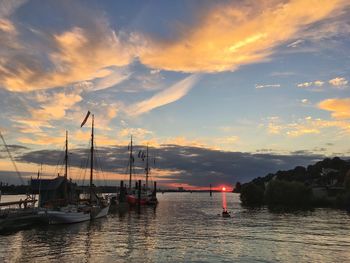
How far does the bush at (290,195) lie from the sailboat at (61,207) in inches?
3240

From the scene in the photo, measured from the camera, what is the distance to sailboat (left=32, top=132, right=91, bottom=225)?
2746 inches

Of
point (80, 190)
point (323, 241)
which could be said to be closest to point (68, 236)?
point (323, 241)

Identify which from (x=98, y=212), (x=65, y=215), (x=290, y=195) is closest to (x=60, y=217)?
(x=65, y=215)

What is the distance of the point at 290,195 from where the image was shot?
494 ft

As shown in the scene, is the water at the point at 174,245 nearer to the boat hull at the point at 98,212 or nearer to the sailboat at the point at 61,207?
the sailboat at the point at 61,207

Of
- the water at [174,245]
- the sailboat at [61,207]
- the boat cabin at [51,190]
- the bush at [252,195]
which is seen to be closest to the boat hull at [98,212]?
the sailboat at [61,207]

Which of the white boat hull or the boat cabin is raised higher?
the boat cabin

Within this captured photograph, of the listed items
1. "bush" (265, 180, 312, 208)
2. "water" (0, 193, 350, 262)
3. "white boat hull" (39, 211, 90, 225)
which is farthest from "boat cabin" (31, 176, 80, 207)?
"bush" (265, 180, 312, 208)

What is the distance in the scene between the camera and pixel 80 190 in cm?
10956

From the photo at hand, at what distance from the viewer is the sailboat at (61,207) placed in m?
69.8

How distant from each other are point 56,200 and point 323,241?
51903mm

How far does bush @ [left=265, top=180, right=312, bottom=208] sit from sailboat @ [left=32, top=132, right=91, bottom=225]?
270 ft

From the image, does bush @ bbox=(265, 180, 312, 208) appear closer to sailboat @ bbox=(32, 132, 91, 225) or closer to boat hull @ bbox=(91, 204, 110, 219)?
boat hull @ bbox=(91, 204, 110, 219)

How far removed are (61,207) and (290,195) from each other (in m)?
97.9
